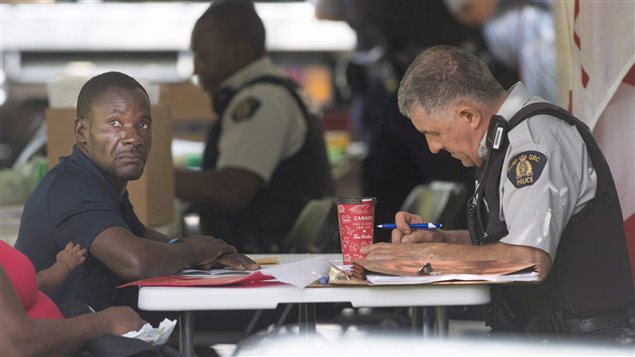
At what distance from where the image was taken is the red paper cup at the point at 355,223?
2912 mm

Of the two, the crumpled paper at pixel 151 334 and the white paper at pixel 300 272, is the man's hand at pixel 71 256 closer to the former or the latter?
the crumpled paper at pixel 151 334

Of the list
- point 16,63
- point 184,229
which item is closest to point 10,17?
point 16,63

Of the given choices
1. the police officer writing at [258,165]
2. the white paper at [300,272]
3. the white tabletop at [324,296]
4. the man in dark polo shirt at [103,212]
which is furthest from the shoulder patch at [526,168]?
the police officer writing at [258,165]

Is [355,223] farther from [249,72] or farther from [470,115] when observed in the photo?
[249,72]

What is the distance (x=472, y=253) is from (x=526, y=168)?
0.82 feet

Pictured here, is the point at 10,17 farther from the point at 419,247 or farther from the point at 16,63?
the point at 419,247

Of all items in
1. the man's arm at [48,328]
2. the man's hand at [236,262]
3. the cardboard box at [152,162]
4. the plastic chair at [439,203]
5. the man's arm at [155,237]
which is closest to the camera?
the man's arm at [48,328]

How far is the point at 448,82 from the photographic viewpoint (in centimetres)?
294

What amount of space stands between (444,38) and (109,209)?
460 cm

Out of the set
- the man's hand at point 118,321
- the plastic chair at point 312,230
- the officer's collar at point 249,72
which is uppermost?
the officer's collar at point 249,72

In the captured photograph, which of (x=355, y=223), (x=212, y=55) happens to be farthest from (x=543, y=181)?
(x=212, y=55)

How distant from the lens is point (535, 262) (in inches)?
105

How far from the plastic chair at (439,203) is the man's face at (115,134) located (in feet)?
6.62

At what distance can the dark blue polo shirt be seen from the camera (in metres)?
2.85
